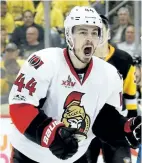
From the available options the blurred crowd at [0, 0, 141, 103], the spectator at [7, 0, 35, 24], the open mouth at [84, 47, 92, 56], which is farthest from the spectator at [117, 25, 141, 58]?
the open mouth at [84, 47, 92, 56]

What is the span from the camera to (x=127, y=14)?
4297mm

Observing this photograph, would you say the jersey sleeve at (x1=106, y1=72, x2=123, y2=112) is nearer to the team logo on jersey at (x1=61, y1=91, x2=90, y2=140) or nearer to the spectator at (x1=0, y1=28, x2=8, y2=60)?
the team logo on jersey at (x1=61, y1=91, x2=90, y2=140)

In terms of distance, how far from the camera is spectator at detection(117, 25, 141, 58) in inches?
161

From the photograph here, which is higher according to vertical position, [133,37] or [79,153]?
[133,37]

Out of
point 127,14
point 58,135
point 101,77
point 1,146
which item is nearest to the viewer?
point 58,135

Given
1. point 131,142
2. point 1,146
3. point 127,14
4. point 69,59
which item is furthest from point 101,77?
point 127,14

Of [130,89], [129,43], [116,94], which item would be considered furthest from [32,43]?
[116,94]

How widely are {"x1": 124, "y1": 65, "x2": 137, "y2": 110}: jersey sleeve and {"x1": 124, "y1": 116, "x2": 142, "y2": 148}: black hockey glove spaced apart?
71cm

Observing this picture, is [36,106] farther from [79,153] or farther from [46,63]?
[79,153]

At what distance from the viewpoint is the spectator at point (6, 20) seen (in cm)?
404

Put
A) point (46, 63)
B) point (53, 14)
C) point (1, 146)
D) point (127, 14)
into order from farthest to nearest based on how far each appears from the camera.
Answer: point (127, 14), point (53, 14), point (1, 146), point (46, 63)

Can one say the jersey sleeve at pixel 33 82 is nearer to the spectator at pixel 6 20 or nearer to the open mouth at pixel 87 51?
the open mouth at pixel 87 51

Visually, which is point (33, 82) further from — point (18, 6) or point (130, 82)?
point (18, 6)

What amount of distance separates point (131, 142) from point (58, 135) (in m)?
0.45
